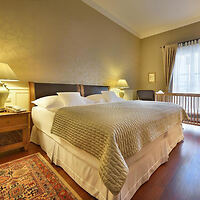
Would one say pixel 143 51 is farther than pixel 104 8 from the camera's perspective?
Yes

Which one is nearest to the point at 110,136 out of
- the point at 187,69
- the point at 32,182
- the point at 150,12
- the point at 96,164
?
the point at 96,164

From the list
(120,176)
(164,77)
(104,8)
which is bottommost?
(120,176)

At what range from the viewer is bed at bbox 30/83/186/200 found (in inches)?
42.4

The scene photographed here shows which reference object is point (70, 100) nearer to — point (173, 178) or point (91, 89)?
point (91, 89)

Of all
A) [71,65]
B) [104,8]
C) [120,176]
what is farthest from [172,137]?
[104,8]

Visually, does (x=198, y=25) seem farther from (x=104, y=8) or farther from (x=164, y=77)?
(x=104, y=8)

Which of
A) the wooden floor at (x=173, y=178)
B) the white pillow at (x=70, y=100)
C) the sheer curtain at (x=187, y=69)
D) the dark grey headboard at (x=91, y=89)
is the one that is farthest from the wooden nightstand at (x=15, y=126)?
the sheer curtain at (x=187, y=69)

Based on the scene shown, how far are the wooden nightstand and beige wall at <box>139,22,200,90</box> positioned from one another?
453cm

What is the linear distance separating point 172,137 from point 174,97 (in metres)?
2.30

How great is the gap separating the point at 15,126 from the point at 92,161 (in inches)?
54.5

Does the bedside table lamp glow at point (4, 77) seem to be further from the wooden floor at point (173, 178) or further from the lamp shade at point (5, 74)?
the wooden floor at point (173, 178)

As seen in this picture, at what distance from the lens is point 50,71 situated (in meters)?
2.55

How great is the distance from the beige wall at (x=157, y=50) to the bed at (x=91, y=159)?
2.96 metres

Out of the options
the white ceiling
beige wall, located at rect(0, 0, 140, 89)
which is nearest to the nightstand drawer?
beige wall, located at rect(0, 0, 140, 89)
